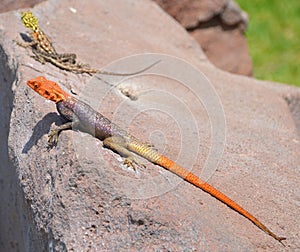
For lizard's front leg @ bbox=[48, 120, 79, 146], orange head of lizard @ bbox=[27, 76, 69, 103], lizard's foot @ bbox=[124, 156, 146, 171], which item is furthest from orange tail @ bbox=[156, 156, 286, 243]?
orange head of lizard @ bbox=[27, 76, 69, 103]

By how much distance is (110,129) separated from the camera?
2984 mm

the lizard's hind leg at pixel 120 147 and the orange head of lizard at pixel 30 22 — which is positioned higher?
the orange head of lizard at pixel 30 22

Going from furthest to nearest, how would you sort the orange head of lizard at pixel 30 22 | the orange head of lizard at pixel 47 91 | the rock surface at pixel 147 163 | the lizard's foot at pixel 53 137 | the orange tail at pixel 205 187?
the orange head of lizard at pixel 30 22
the orange head of lizard at pixel 47 91
the lizard's foot at pixel 53 137
the orange tail at pixel 205 187
the rock surface at pixel 147 163

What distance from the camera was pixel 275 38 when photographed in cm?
761

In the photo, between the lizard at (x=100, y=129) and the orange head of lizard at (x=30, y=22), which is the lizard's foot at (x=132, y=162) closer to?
the lizard at (x=100, y=129)

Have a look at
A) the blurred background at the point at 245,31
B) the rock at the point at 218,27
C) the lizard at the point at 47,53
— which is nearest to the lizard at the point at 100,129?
the lizard at the point at 47,53

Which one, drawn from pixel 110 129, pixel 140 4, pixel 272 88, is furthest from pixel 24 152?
pixel 140 4

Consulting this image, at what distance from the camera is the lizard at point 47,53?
3.67 metres

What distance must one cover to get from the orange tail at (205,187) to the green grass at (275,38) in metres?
4.23

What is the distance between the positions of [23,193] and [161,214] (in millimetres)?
876

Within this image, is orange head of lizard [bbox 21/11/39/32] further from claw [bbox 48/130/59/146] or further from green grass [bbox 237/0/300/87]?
green grass [bbox 237/0/300/87]

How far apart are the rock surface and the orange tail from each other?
27 mm

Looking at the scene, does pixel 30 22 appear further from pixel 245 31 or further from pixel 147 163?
pixel 245 31

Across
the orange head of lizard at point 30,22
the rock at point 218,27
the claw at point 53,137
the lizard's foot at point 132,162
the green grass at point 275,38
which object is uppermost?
the orange head of lizard at point 30,22
